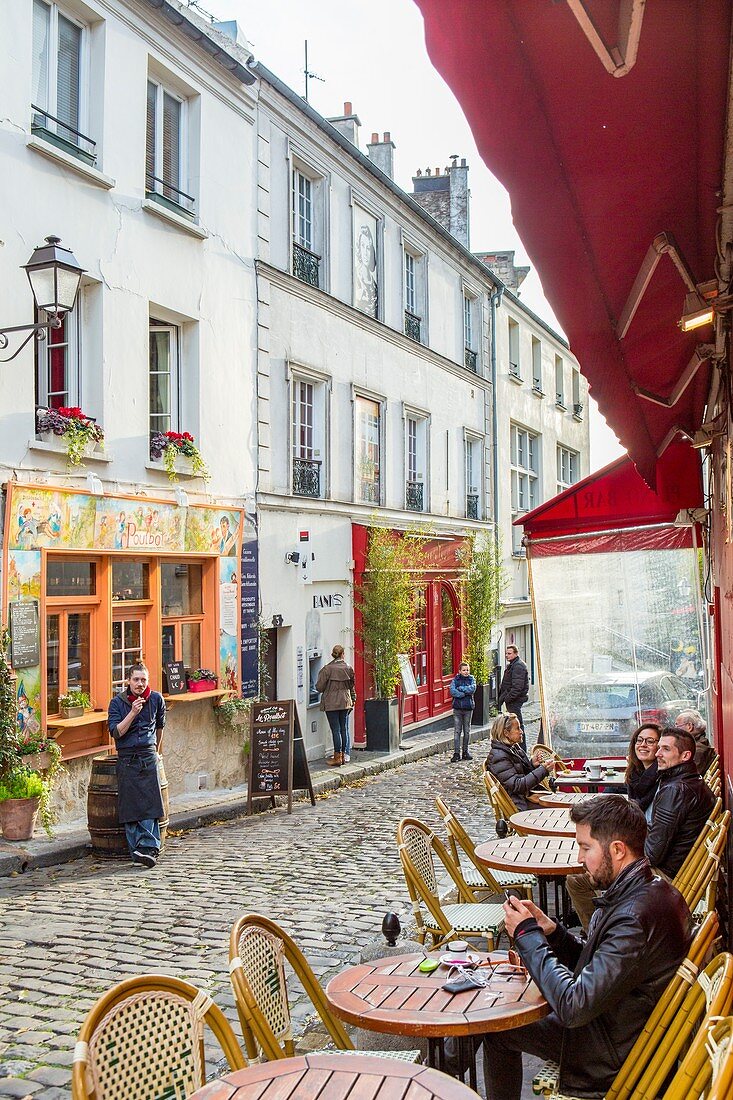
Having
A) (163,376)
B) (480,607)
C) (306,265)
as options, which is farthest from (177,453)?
(480,607)

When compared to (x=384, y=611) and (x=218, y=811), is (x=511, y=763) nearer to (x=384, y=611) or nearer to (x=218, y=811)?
(x=218, y=811)

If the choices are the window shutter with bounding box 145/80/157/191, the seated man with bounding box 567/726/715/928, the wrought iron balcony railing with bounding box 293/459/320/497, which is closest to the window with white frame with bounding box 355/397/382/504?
the wrought iron balcony railing with bounding box 293/459/320/497

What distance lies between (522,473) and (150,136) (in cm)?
1766

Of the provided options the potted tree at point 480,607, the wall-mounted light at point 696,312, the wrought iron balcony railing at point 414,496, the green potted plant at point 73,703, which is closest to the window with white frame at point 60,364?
the green potted plant at point 73,703

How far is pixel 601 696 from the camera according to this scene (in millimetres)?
11258

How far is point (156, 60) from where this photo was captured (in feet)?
42.8

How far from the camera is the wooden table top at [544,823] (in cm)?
691

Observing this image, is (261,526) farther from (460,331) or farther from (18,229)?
(460,331)

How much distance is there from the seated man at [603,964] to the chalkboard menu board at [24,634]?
748cm

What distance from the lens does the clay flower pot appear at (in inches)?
387

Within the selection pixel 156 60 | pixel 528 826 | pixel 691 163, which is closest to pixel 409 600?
pixel 156 60

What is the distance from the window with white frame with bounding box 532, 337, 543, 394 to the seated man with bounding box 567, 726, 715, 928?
2453 centimetres

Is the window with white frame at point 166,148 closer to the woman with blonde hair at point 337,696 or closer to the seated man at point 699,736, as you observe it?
the woman with blonde hair at point 337,696

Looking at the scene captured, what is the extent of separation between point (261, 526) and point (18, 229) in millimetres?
5755
